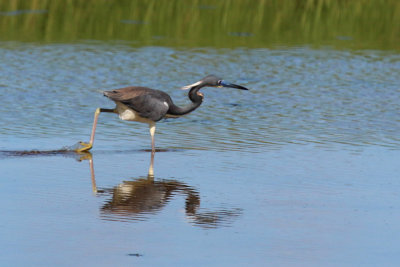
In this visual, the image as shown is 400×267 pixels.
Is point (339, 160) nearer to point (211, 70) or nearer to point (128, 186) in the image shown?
point (128, 186)

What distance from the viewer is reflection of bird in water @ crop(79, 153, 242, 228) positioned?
361 inches

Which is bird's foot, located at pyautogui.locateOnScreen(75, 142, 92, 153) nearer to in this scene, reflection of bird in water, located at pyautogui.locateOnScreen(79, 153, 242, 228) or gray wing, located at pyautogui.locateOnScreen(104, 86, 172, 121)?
gray wing, located at pyautogui.locateOnScreen(104, 86, 172, 121)

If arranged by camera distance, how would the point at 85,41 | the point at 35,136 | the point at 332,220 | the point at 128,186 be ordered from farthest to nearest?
the point at 85,41 < the point at 35,136 < the point at 128,186 < the point at 332,220

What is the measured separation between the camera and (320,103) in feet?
54.6

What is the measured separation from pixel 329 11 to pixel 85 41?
7.28 metres

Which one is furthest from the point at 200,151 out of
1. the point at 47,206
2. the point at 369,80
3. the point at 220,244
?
the point at 369,80

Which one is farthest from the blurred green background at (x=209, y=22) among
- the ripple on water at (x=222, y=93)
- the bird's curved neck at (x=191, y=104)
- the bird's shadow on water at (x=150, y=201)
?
the bird's shadow on water at (x=150, y=201)

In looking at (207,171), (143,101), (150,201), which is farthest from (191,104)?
(150,201)

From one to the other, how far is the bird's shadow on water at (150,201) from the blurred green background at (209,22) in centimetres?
1263

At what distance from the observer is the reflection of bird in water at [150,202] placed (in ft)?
30.1

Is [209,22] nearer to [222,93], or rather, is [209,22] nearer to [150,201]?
[222,93]

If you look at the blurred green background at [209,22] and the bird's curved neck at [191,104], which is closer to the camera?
the bird's curved neck at [191,104]

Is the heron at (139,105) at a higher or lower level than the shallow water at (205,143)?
higher

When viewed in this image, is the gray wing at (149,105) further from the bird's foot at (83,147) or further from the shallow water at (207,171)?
the bird's foot at (83,147)
